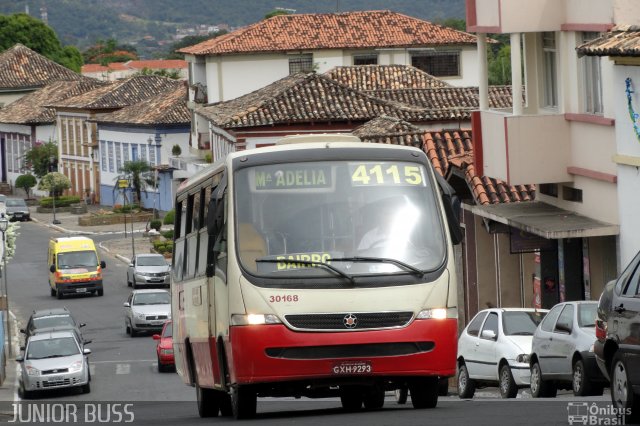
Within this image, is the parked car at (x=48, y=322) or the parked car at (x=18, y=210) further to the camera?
the parked car at (x=18, y=210)

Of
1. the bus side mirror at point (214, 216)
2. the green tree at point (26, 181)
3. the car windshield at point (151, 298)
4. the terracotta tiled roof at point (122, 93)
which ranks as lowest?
the car windshield at point (151, 298)

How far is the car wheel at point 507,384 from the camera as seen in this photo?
24.9 meters

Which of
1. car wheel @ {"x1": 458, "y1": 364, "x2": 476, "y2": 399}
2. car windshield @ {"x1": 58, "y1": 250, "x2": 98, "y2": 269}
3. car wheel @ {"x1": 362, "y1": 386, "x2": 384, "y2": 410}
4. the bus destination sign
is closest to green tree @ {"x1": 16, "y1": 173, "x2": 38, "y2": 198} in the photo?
car windshield @ {"x1": 58, "y1": 250, "x2": 98, "y2": 269}

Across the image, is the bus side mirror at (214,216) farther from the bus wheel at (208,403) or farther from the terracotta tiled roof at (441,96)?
the terracotta tiled roof at (441,96)

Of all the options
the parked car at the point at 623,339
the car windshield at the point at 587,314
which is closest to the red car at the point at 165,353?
the car windshield at the point at 587,314

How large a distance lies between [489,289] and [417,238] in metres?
18.8

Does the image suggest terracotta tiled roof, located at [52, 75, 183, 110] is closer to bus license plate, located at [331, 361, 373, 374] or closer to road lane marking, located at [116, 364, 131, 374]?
road lane marking, located at [116, 364, 131, 374]

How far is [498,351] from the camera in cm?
2555

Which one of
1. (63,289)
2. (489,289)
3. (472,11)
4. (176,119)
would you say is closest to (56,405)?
(489,289)

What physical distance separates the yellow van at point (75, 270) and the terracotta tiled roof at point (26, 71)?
194ft

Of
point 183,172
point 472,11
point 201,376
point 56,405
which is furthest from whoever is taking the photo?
point 183,172

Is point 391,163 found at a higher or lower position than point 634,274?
higher

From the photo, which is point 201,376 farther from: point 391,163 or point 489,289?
point 489,289

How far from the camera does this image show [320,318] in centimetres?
1630
